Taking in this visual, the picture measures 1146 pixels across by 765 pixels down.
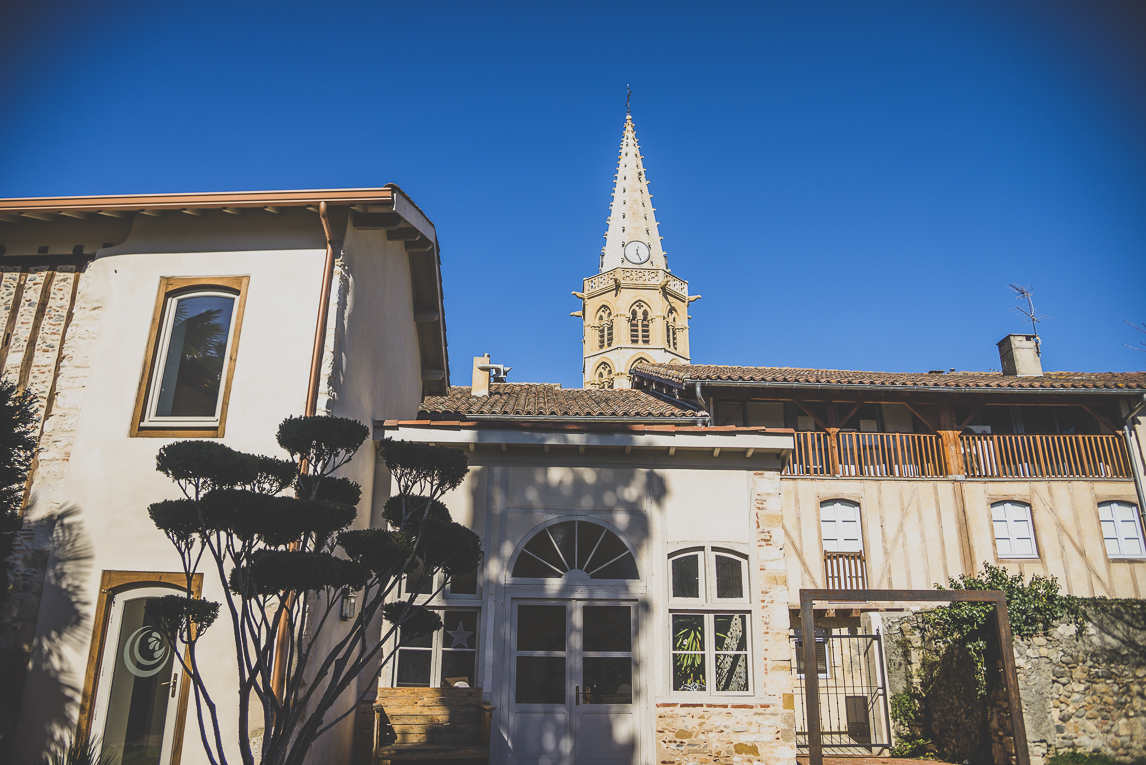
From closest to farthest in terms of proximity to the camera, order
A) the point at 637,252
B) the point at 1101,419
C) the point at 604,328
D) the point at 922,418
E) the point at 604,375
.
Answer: the point at 922,418 → the point at 1101,419 → the point at 604,375 → the point at 604,328 → the point at 637,252

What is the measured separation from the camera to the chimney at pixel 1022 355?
21141 millimetres

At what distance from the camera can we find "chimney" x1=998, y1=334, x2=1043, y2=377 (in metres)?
21.1

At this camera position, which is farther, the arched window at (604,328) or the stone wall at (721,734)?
the arched window at (604,328)

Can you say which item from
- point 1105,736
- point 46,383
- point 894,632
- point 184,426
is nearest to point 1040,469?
point 894,632

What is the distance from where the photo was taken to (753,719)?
8.16 meters

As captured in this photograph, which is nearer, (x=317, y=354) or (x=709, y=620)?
(x=317, y=354)

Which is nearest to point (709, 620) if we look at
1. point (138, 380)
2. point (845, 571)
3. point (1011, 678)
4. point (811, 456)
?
point (1011, 678)

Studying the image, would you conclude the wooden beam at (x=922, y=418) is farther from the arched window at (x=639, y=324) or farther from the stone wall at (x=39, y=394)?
the arched window at (x=639, y=324)

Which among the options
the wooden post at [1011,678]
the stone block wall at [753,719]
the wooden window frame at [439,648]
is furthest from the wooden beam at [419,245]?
the wooden post at [1011,678]

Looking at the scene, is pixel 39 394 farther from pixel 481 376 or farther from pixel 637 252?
pixel 637 252

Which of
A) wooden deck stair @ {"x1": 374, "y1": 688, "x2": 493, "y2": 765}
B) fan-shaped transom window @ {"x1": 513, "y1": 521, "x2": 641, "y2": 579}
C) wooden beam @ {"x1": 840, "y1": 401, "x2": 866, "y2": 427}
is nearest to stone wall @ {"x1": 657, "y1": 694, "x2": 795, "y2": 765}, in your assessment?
fan-shaped transom window @ {"x1": 513, "y1": 521, "x2": 641, "y2": 579}

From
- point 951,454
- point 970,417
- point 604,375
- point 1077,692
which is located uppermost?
point 604,375

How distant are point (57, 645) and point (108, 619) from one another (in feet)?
1.57

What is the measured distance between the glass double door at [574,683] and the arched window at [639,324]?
41508 millimetres
